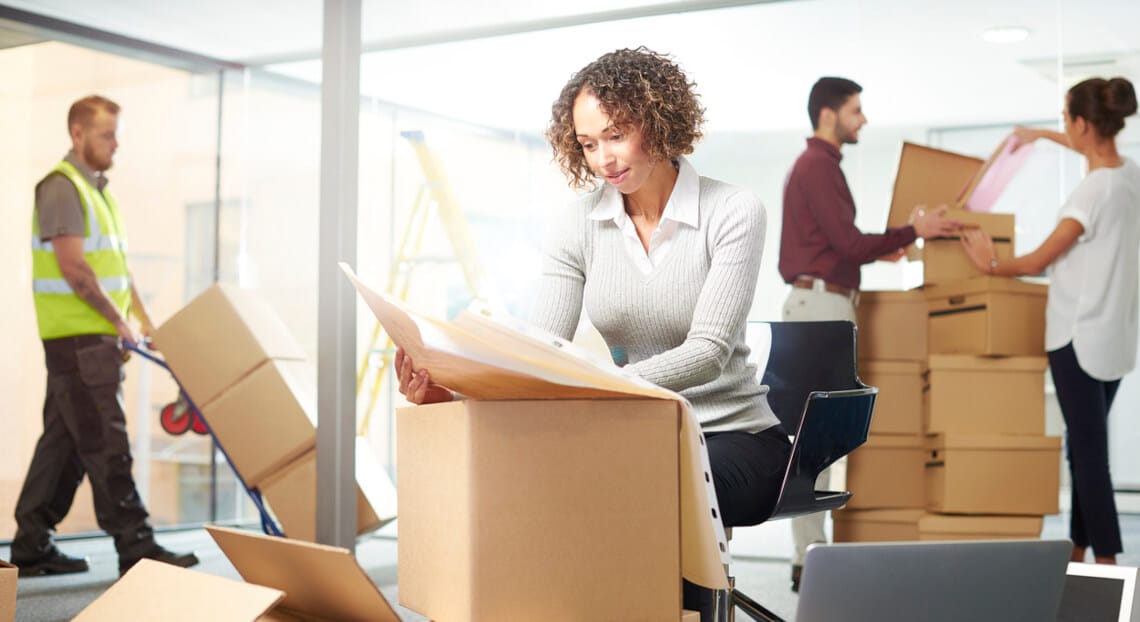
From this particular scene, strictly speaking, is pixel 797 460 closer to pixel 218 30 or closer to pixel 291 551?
pixel 291 551

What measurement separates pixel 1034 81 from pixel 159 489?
140 inches

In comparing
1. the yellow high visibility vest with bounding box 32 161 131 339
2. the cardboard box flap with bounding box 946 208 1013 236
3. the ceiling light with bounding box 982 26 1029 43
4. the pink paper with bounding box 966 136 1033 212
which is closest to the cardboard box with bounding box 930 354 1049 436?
the cardboard box flap with bounding box 946 208 1013 236

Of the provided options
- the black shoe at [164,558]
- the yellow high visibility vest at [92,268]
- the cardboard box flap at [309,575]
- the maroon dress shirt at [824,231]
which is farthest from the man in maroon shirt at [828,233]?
the yellow high visibility vest at [92,268]

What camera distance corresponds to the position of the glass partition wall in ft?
10.7

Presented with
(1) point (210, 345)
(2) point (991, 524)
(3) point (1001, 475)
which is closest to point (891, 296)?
(3) point (1001, 475)

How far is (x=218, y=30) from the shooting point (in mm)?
4328

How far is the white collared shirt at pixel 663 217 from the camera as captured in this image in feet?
5.74

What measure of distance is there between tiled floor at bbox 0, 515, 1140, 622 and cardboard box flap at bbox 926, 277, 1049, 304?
2.18ft

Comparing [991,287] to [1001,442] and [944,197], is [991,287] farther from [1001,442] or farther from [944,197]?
[1001,442]

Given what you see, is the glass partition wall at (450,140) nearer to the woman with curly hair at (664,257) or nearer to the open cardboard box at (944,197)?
the open cardboard box at (944,197)

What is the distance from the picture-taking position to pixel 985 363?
316cm

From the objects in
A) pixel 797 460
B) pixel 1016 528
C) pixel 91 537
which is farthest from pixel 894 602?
pixel 91 537

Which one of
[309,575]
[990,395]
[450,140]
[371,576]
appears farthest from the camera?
[450,140]

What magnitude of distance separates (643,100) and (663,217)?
0.62ft
